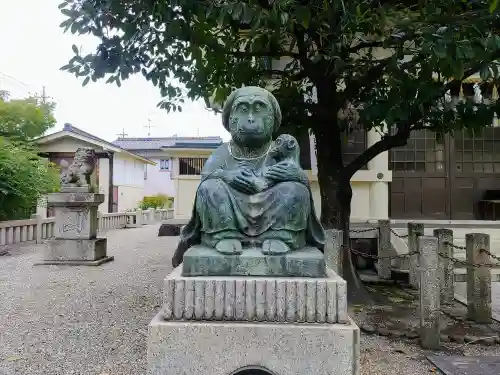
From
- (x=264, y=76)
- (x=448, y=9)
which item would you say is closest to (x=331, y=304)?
(x=448, y=9)

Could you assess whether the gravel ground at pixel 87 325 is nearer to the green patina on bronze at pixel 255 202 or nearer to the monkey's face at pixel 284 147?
the green patina on bronze at pixel 255 202

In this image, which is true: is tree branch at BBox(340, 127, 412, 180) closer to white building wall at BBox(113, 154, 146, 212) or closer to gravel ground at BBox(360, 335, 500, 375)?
gravel ground at BBox(360, 335, 500, 375)

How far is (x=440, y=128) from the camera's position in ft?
18.4

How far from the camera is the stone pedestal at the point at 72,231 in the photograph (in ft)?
30.0

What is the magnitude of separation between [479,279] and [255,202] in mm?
3730

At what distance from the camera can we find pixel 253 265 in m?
2.56

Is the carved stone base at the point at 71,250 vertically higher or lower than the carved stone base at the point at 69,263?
higher

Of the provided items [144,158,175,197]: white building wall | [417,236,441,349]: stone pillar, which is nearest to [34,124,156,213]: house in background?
[144,158,175,197]: white building wall

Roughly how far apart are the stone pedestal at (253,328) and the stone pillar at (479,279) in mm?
3314

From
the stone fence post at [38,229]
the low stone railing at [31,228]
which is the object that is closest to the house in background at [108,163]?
the low stone railing at [31,228]

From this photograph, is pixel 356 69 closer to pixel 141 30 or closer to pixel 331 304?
pixel 141 30

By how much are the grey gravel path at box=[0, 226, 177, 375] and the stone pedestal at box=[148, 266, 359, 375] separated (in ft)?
5.05

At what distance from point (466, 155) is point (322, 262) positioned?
11119 millimetres

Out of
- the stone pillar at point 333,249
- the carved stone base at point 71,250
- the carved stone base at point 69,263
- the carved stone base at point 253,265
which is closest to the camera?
the carved stone base at point 253,265
